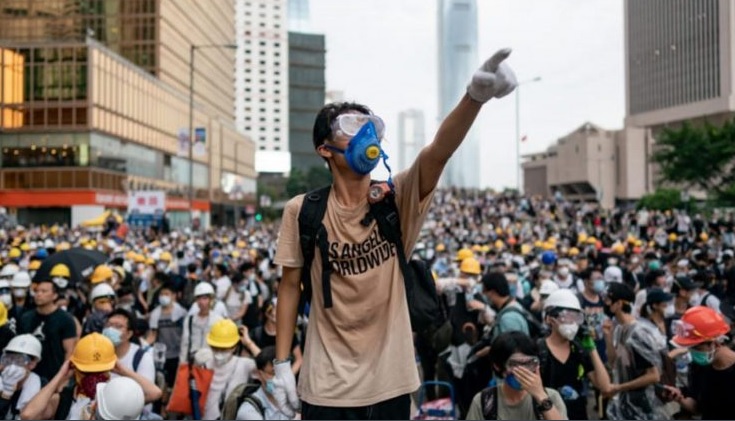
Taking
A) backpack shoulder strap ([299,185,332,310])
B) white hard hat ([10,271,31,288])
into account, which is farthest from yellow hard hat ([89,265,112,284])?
backpack shoulder strap ([299,185,332,310])

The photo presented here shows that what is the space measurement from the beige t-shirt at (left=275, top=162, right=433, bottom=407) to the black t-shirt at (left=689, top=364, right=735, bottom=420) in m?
2.62

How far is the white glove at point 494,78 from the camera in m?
2.27

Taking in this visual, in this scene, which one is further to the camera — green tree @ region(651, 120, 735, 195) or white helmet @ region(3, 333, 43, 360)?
green tree @ region(651, 120, 735, 195)

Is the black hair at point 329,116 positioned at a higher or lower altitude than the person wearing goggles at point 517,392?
higher

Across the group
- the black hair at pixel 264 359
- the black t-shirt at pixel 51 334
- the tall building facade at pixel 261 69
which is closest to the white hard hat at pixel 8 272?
the black t-shirt at pixel 51 334

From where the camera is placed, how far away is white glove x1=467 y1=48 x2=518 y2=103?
7.44ft

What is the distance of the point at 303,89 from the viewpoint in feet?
457

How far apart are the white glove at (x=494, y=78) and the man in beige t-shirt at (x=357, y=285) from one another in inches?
10.9

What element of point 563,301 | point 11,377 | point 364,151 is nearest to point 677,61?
point 563,301

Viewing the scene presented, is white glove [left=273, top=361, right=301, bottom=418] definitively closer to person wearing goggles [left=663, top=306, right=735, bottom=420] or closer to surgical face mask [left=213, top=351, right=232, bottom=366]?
person wearing goggles [left=663, top=306, right=735, bottom=420]

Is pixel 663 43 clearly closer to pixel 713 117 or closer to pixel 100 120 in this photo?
pixel 713 117

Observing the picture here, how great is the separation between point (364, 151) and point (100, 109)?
5259 centimetres

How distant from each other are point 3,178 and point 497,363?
171 feet

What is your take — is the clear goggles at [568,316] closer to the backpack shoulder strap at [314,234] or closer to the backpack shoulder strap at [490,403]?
the backpack shoulder strap at [490,403]
